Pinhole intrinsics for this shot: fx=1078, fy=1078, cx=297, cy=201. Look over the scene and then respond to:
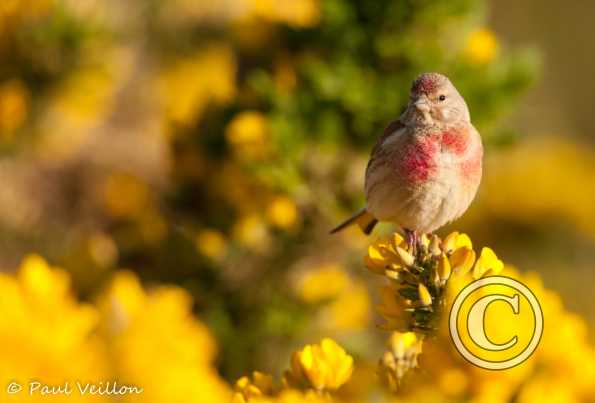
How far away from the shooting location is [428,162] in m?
2.55

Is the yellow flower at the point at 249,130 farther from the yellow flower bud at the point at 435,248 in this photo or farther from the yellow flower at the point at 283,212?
the yellow flower bud at the point at 435,248

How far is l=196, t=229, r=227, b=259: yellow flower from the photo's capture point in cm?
557

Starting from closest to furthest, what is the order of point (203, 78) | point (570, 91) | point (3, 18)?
1. point (3, 18)
2. point (203, 78)
3. point (570, 91)

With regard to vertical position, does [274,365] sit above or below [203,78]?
below

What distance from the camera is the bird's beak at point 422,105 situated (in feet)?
8.19

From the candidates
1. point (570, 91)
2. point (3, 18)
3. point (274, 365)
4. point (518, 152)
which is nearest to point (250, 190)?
point (274, 365)

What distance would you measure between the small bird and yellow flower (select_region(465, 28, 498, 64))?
8.41 ft

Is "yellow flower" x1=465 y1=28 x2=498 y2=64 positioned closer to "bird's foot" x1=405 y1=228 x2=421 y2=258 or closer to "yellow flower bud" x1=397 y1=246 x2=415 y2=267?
"bird's foot" x1=405 y1=228 x2=421 y2=258

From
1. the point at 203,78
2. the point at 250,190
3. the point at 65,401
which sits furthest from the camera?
the point at 203,78

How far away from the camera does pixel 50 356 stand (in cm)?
206

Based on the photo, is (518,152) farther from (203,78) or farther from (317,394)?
(317,394)

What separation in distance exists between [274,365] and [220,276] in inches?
21.5

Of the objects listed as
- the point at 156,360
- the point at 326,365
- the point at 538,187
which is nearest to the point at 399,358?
the point at 326,365

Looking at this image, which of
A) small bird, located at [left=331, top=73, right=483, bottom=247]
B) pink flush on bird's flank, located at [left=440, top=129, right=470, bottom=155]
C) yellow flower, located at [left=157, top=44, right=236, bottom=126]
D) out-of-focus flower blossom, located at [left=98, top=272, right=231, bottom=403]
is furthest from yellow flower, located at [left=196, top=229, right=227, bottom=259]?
pink flush on bird's flank, located at [left=440, top=129, right=470, bottom=155]
